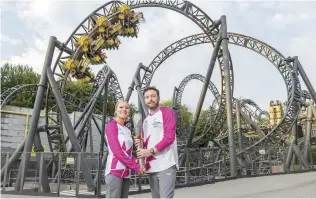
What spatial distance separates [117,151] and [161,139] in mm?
432

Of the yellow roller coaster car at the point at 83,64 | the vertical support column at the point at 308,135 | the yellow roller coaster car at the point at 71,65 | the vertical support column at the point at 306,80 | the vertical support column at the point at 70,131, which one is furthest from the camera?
the vertical support column at the point at 306,80

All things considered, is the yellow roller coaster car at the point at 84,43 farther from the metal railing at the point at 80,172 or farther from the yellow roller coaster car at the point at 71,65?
the metal railing at the point at 80,172

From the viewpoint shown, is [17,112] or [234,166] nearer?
[234,166]

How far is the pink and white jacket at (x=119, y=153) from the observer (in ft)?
9.51

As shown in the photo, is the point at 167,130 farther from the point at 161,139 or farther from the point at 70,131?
the point at 70,131

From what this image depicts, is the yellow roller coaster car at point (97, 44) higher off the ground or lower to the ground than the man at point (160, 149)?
higher

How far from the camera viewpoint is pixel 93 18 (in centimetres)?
1316

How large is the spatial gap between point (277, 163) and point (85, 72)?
32.1 ft

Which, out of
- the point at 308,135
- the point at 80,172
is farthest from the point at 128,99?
the point at 308,135

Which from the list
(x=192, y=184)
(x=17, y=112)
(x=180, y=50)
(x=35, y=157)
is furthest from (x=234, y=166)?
(x=17, y=112)

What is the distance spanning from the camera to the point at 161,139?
9.11ft

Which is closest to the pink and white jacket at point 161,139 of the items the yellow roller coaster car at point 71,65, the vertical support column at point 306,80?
the yellow roller coaster car at point 71,65

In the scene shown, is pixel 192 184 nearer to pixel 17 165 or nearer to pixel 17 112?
pixel 17 165

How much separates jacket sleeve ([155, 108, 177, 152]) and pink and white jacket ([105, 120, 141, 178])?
32 cm
